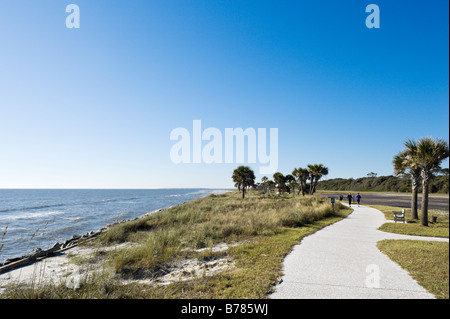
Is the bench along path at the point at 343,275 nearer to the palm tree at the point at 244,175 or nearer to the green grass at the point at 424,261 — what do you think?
the green grass at the point at 424,261

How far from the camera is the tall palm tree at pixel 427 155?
12.2 meters

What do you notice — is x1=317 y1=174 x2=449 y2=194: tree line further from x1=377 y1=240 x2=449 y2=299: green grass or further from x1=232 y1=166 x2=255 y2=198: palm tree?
x1=377 y1=240 x2=449 y2=299: green grass

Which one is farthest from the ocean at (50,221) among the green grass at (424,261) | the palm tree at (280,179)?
the palm tree at (280,179)

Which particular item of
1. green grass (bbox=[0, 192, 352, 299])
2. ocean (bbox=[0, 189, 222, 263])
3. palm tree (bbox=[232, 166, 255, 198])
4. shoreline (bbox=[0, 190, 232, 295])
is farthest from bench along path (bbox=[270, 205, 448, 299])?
palm tree (bbox=[232, 166, 255, 198])

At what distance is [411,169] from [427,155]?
3.86 m

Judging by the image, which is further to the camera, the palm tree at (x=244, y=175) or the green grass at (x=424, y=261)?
the palm tree at (x=244, y=175)

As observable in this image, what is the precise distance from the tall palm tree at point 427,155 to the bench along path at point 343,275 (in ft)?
23.3

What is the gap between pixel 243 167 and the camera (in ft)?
150

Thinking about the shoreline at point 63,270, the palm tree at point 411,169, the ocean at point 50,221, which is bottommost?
the ocean at point 50,221

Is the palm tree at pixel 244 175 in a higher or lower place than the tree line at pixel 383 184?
higher

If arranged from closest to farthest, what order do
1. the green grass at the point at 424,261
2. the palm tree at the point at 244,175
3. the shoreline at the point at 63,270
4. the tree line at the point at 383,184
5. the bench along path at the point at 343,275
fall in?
the bench along path at the point at 343,275
the green grass at the point at 424,261
the shoreline at the point at 63,270
the palm tree at the point at 244,175
the tree line at the point at 383,184

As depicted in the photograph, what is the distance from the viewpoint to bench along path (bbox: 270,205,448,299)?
4445 millimetres

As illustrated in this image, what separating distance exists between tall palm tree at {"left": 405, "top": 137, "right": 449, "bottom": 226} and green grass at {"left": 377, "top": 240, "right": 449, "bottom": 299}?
6091mm

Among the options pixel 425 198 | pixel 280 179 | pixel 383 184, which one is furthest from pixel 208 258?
pixel 383 184
